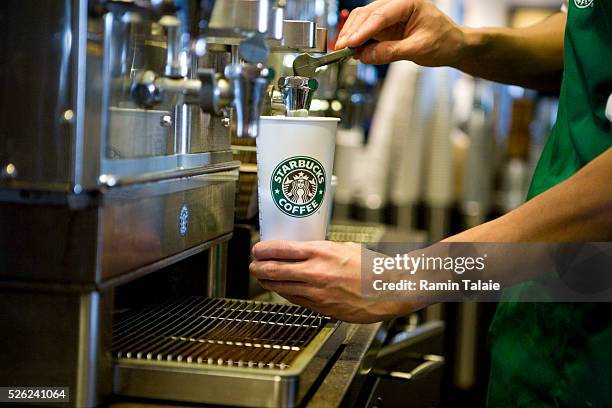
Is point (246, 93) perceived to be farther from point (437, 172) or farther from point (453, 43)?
point (437, 172)

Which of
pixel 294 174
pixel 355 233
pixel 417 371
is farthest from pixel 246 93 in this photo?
pixel 355 233

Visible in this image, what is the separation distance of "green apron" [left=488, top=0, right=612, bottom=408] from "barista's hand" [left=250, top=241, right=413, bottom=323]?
372mm

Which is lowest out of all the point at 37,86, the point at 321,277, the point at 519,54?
the point at 321,277

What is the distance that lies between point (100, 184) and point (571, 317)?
81cm

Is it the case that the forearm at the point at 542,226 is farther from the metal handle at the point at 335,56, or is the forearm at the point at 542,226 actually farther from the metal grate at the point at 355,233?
the metal grate at the point at 355,233

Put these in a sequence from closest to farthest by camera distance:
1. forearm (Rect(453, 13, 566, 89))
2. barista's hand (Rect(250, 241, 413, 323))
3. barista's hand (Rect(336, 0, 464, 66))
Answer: barista's hand (Rect(250, 241, 413, 323))
barista's hand (Rect(336, 0, 464, 66))
forearm (Rect(453, 13, 566, 89))

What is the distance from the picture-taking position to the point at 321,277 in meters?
1.11

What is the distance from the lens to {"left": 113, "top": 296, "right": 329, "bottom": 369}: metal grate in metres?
1.03

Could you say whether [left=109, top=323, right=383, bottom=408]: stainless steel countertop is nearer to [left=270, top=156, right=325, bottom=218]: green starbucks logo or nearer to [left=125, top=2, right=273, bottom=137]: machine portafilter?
[left=270, top=156, right=325, bottom=218]: green starbucks logo

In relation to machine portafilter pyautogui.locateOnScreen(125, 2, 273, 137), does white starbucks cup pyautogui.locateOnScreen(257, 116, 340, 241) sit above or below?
below

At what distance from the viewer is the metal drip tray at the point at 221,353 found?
3.16ft

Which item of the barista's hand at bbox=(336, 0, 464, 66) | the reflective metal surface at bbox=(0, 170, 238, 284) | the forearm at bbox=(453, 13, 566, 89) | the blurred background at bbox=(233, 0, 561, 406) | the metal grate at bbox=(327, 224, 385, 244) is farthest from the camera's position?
the blurred background at bbox=(233, 0, 561, 406)

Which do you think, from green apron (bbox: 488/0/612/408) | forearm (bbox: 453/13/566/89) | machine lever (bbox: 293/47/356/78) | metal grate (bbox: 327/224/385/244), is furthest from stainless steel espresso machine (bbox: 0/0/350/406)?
metal grate (bbox: 327/224/385/244)

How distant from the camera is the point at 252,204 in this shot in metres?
1.57
